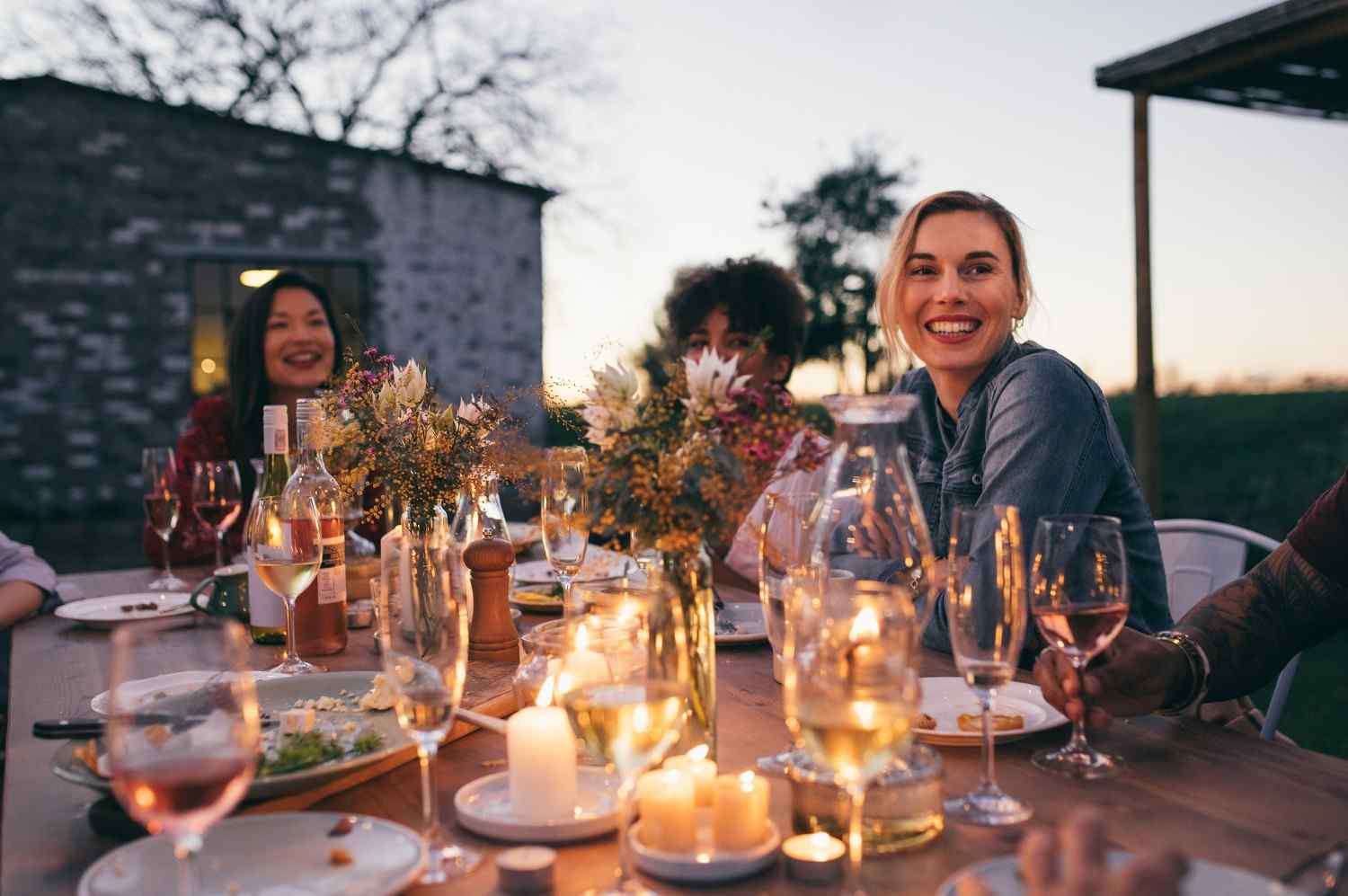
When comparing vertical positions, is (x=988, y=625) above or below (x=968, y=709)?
above

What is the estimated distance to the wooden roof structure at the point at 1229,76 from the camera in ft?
13.9

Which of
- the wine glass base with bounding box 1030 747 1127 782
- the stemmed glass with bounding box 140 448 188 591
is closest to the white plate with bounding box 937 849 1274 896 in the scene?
the wine glass base with bounding box 1030 747 1127 782

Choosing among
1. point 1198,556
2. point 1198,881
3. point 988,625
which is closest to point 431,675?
point 988,625

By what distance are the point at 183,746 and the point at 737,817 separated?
500 mm

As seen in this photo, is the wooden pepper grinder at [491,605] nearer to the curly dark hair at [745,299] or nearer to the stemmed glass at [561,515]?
the stemmed glass at [561,515]

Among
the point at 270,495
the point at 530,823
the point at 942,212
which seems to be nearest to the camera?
the point at 530,823

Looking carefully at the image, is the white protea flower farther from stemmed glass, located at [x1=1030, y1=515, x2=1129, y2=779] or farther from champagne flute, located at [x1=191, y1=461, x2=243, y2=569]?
champagne flute, located at [x1=191, y1=461, x2=243, y2=569]

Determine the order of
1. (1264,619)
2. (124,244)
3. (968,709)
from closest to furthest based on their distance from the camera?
(968,709), (1264,619), (124,244)

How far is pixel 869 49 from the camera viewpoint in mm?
10469

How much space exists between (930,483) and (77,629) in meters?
1.93

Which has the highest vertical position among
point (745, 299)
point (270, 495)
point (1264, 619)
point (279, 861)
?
point (745, 299)

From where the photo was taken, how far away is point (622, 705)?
1026 mm

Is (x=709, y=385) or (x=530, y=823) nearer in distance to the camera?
(x=530, y=823)

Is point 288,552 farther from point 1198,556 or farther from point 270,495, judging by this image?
point 1198,556
